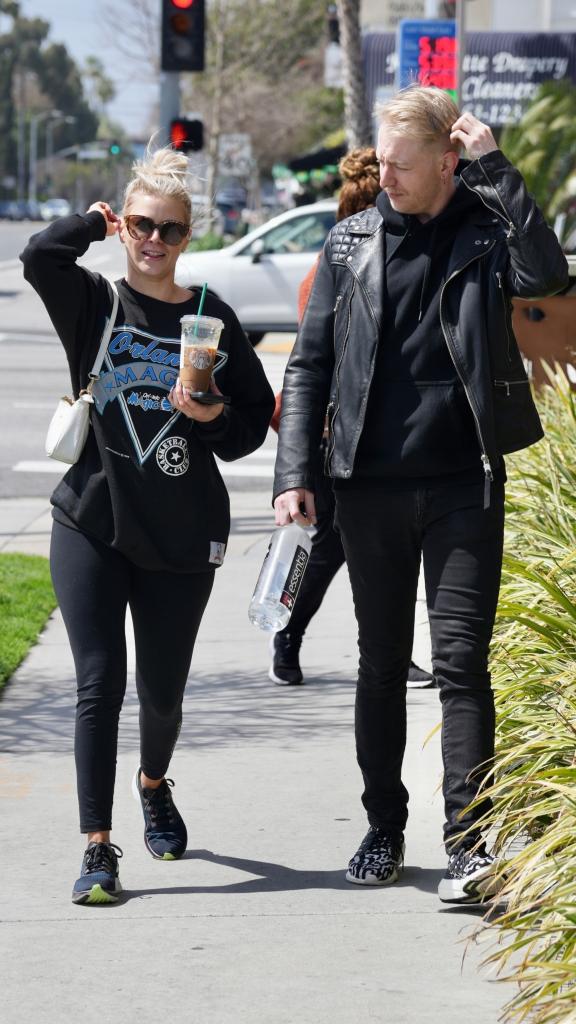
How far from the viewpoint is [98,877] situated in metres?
4.09

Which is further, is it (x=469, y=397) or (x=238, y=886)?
(x=238, y=886)

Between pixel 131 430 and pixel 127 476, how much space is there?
4.7 inches

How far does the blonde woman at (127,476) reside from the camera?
4.12m

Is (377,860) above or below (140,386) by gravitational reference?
below

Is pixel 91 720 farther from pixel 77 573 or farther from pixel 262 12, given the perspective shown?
pixel 262 12

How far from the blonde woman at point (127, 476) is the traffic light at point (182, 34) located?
1071cm

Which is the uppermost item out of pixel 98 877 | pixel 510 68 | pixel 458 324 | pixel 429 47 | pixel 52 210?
pixel 458 324

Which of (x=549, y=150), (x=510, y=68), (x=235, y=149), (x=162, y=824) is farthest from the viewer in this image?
(x=235, y=149)

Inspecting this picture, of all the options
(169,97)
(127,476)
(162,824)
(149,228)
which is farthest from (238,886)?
(169,97)

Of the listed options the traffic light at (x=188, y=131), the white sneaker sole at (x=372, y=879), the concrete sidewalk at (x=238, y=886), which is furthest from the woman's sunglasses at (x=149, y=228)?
the traffic light at (x=188, y=131)

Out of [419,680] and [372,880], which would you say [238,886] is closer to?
[372,880]

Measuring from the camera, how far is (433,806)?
16.1ft

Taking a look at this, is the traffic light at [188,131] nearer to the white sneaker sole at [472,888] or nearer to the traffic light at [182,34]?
the traffic light at [182,34]

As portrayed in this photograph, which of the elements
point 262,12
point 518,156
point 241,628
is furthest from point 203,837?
point 262,12
